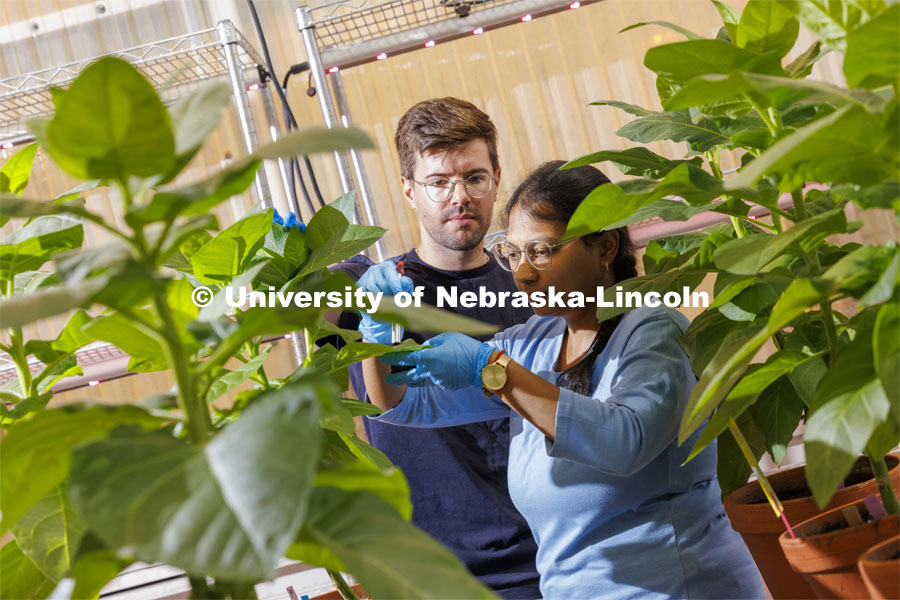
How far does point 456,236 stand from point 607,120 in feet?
3.17

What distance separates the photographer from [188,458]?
1.38 feet

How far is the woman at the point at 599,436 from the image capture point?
1067 mm

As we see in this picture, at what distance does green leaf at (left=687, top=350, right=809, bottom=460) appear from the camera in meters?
0.67

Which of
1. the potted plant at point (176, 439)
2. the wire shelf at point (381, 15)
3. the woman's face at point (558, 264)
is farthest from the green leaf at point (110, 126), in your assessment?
the wire shelf at point (381, 15)

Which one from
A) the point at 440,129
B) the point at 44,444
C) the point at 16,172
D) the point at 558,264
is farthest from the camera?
the point at 440,129

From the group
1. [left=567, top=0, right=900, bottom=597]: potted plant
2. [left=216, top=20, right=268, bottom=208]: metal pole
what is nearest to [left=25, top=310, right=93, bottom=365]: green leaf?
[left=567, top=0, right=900, bottom=597]: potted plant

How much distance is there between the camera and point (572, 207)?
4.12 feet

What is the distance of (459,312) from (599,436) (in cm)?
82

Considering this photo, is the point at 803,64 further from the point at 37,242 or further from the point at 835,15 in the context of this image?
the point at 37,242

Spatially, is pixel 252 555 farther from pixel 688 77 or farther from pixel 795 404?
pixel 795 404

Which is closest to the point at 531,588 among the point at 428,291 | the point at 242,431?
the point at 428,291

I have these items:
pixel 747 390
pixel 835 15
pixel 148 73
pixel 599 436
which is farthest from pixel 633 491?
pixel 148 73

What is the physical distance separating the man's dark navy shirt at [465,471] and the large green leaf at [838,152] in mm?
1184

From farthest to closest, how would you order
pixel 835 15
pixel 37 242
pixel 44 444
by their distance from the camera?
pixel 37 242 < pixel 835 15 < pixel 44 444
